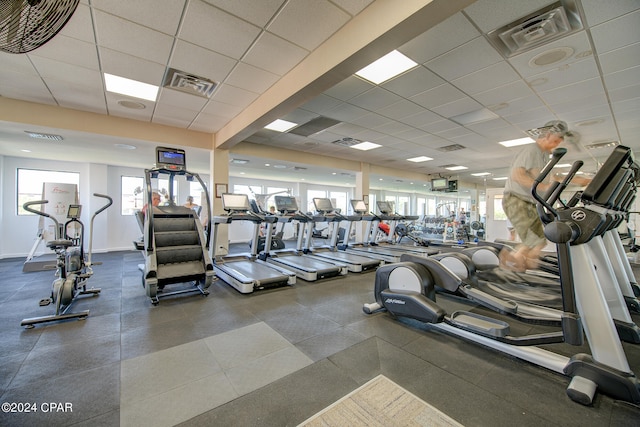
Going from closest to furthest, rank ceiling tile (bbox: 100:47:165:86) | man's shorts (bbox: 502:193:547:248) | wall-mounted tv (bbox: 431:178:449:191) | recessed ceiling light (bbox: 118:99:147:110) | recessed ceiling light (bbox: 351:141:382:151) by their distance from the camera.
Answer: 1. man's shorts (bbox: 502:193:547:248)
2. ceiling tile (bbox: 100:47:165:86)
3. recessed ceiling light (bbox: 118:99:147:110)
4. recessed ceiling light (bbox: 351:141:382:151)
5. wall-mounted tv (bbox: 431:178:449:191)

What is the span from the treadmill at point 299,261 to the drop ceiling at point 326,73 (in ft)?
5.61

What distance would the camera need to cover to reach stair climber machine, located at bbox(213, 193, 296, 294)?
3715mm

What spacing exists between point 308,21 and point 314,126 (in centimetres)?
291

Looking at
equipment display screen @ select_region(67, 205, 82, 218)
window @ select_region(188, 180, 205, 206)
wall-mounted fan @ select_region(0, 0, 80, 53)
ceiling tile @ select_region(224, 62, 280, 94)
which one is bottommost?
equipment display screen @ select_region(67, 205, 82, 218)

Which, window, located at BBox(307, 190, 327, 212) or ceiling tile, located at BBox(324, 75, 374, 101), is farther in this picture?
window, located at BBox(307, 190, 327, 212)

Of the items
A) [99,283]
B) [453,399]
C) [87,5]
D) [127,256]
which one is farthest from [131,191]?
[453,399]

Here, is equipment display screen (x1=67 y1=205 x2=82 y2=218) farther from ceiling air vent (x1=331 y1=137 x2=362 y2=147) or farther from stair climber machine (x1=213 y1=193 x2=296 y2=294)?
ceiling air vent (x1=331 y1=137 x2=362 y2=147)

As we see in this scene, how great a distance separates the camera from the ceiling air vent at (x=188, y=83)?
3436 mm

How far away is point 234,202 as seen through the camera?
15.9 ft

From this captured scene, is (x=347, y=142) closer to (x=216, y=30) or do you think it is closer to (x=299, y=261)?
(x=299, y=261)

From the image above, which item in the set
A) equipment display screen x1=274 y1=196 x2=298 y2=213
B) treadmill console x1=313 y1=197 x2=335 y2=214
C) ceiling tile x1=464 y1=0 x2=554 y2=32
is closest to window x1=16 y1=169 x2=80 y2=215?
equipment display screen x1=274 y1=196 x2=298 y2=213

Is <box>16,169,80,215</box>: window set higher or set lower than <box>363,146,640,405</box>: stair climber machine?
higher

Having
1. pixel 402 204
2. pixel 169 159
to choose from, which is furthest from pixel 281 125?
pixel 402 204

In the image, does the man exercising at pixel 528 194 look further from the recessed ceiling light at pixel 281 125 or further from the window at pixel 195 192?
the window at pixel 195 192
